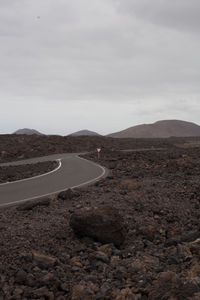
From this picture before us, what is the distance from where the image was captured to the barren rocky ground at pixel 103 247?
563 cm

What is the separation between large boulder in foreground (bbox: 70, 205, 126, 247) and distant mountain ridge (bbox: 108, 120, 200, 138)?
436ft

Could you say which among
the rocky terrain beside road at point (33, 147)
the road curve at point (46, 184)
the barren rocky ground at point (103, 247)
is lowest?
the barren rocky ground at point (103, 247)

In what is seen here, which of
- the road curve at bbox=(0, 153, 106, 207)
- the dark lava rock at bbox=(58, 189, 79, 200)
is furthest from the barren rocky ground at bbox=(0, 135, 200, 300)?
the road curve at bbox=(0, 153, 106, 207)

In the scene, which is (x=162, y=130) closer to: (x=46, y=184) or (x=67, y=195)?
(x=46, y=184)

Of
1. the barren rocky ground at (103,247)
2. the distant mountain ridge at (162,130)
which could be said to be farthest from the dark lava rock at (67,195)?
the distant mountain ridge at (162,130)

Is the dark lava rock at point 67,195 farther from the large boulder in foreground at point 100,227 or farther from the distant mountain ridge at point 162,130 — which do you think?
the distant mountain ridge at point 162,130

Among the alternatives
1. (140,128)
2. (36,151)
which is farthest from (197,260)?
(140,128)

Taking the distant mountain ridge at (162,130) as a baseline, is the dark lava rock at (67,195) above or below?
below

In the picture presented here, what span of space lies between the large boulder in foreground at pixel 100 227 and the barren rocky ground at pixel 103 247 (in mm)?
28

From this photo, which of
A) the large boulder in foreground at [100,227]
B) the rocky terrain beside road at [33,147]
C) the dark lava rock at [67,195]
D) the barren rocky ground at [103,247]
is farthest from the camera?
the rocky terrain beside road at [33,147]

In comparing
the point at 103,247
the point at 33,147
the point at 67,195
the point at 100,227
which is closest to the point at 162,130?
the point at 33,147

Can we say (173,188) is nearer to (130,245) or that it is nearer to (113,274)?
(130,245)

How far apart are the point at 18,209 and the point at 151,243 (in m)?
5.17

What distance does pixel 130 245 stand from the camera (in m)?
8.30
